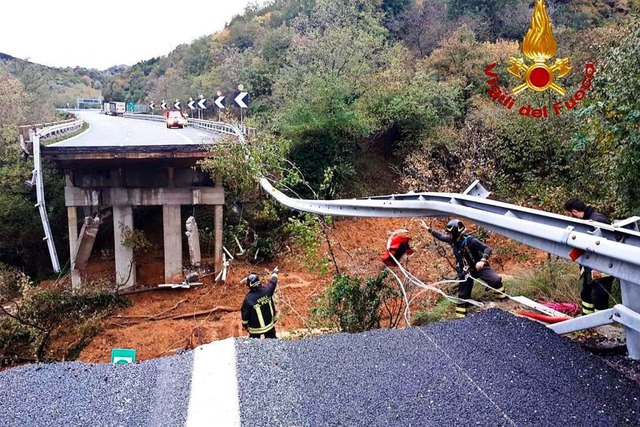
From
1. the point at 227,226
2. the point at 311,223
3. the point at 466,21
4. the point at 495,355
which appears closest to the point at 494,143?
the point at 311,223

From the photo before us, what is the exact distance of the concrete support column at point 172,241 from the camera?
1686 centimetres

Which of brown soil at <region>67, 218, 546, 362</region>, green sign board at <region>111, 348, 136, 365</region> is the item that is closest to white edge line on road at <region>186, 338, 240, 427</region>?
green sign board at <region>111, 348, 136, 365</region>

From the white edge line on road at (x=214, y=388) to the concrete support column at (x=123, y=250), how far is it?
14.0m

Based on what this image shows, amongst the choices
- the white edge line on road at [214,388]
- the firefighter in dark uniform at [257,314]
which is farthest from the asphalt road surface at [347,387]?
the firefighter in dark uniform at [257,314]

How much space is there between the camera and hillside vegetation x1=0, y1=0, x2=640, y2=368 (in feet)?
25.5

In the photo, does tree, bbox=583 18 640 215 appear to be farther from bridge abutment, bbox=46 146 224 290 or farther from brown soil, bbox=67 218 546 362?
bridge abutment, bbox=46 146 224 290

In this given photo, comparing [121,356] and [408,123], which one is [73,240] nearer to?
[121,356]

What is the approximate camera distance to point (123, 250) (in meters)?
17.1

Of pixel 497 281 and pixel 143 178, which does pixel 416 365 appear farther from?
pixel 143 178

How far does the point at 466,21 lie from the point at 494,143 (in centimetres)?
1948

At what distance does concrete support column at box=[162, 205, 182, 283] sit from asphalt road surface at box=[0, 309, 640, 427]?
522 inches

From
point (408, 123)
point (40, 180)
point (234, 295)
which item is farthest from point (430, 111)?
point (40, 180)

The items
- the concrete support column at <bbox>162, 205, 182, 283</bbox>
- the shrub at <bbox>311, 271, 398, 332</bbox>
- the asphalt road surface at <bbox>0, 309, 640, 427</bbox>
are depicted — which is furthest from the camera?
the concrete support column at <bbox>162, 205, 182, 283</bbox>

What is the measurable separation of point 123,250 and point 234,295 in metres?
4.75
